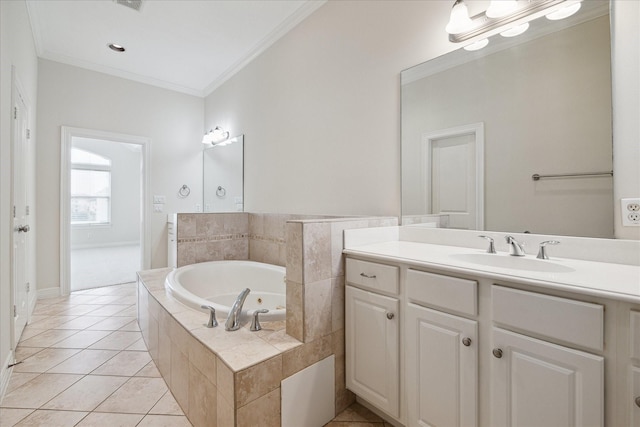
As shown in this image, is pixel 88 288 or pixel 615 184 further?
pixel 88 288

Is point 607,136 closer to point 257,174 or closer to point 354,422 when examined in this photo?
point 354,422

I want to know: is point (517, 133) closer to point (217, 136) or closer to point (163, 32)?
point (163, 32)

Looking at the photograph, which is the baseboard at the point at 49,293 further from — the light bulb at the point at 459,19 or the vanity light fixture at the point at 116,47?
the light bulb at the point at 459,19

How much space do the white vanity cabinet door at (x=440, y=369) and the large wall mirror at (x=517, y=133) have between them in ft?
2.22

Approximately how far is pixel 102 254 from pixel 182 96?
14.2 ft

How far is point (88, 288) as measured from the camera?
3.73 meters

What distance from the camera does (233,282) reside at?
9.28 feet

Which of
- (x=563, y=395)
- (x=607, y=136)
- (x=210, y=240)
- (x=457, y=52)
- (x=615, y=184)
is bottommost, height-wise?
(x=563, y=395)

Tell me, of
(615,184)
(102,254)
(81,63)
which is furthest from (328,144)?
(102,254)

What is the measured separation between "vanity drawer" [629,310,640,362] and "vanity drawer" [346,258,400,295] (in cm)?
72

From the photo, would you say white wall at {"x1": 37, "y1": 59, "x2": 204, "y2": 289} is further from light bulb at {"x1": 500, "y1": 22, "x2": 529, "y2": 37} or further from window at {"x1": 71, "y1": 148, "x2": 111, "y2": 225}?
window at {"x1": 71, "y1": 148, "x2": 111, "y2": 225}

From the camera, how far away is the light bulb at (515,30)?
1.43 meters

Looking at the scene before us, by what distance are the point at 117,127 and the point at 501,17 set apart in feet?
13.6

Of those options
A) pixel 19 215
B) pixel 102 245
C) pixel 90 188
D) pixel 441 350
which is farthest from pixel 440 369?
pixel 90 188
